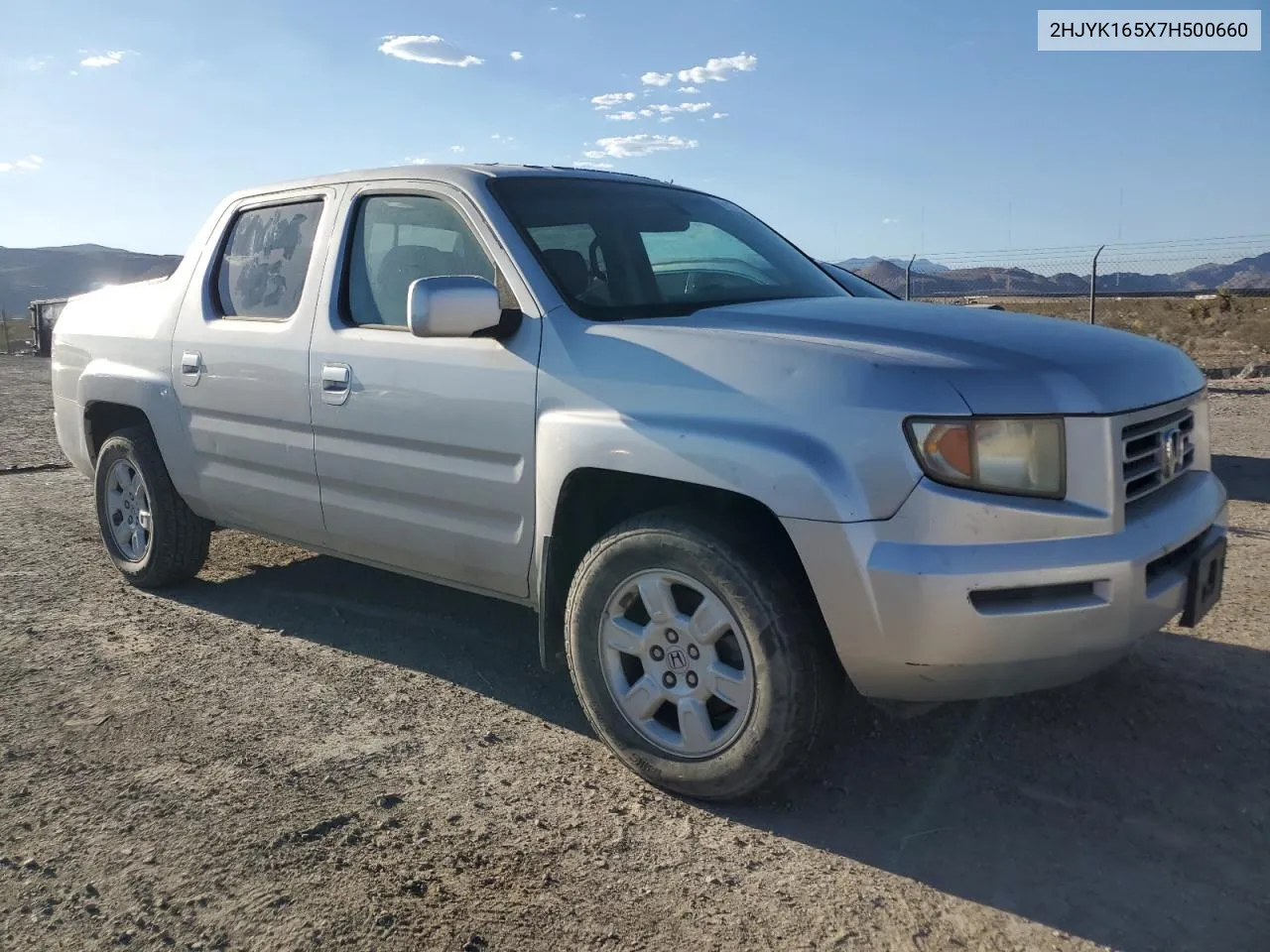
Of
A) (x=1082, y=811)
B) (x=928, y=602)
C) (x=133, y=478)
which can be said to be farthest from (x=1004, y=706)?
(x=133, y=478)

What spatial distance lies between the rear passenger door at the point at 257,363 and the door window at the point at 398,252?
6.8 inches

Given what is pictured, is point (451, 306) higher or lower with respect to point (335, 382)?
higher

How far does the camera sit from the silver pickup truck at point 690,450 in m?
2.61

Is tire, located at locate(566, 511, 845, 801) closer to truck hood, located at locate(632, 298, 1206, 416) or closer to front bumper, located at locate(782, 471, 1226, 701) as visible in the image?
front bumper, located at locate(782, 471, 1226, 701)

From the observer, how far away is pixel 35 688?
3.91 meters

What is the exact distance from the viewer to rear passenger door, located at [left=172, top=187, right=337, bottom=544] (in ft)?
13.4

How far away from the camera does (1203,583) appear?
291cm

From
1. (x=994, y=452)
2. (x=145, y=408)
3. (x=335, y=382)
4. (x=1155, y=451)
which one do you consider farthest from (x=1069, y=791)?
(x=145, y=408)

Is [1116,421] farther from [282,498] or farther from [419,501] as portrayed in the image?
[282,498]

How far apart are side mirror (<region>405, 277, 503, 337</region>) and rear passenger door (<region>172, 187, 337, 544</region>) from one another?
941mm

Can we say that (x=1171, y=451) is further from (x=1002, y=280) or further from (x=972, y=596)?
(x=1002, y=280)

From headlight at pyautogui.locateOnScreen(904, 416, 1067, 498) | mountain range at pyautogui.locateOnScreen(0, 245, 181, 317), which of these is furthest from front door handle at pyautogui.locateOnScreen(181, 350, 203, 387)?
mountain range at pyautogui.locateOnScreen(0, 245, 181, 317)

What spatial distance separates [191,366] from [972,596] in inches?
132

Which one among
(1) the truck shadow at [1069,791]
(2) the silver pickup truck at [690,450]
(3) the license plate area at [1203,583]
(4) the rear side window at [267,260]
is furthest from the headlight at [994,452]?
(4) the rear side window at [267,260]
